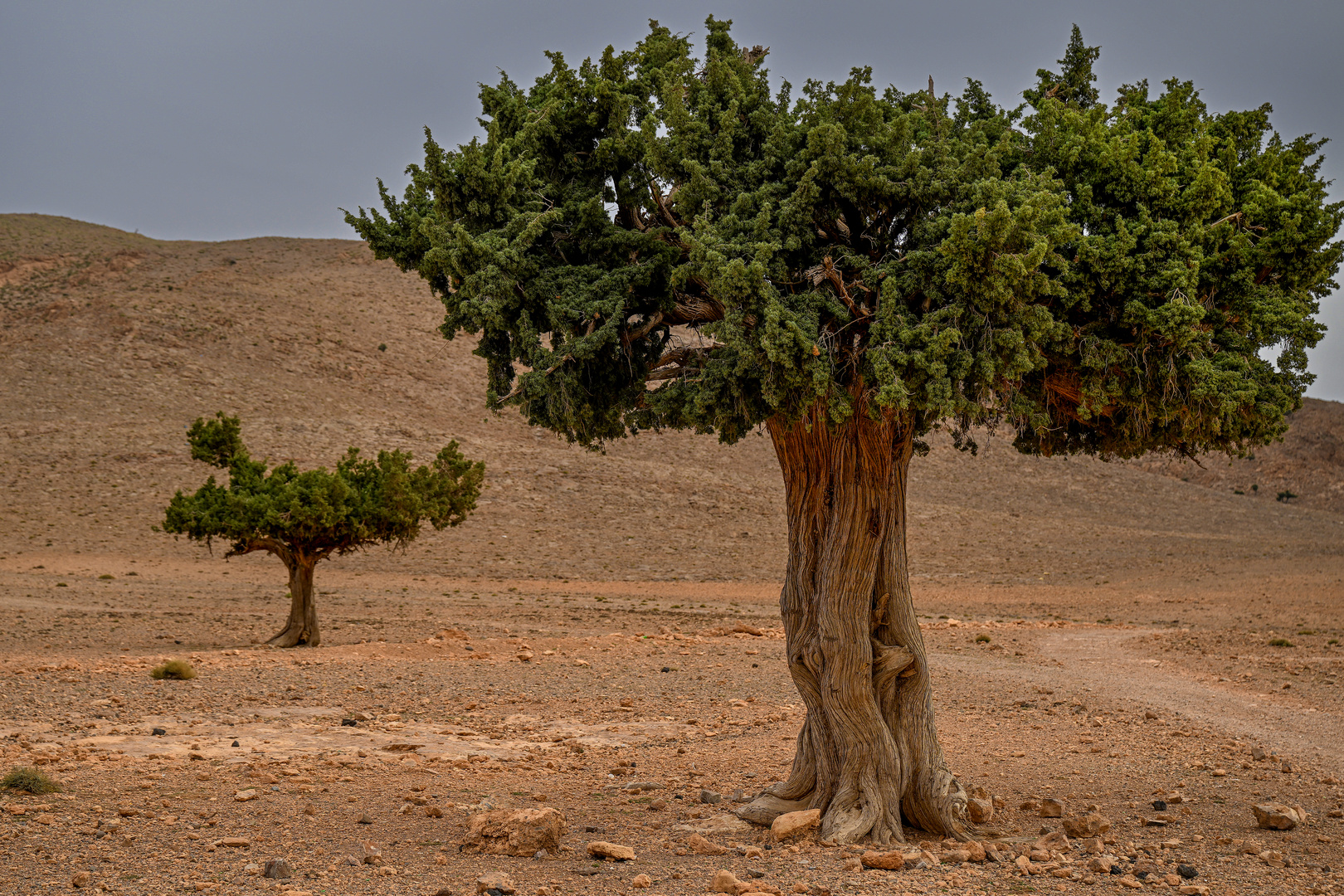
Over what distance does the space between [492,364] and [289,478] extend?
13579 millimetres

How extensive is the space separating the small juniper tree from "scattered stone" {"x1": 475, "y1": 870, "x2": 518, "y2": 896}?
44.6 feet

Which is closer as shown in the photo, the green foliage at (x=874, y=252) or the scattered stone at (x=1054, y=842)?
the green foliage at (x=874, y=252)

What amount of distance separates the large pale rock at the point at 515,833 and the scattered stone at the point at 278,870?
1.16 meters

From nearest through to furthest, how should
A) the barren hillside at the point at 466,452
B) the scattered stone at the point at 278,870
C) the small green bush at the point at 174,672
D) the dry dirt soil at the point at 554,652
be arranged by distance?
the scattered stone at the point at 278,870 → the dry dirt soil at the point at 554,652 → the small green bush at the point at 174,672 → the barren hillside at the point at 466,452

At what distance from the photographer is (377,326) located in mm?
68500

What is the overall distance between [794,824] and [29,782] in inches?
227

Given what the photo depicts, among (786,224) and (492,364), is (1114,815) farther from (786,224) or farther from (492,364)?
(492,364)

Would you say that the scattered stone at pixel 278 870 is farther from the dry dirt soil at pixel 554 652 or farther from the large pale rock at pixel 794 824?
the large pale rock at pixel 794 824

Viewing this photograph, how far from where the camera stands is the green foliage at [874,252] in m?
6.40

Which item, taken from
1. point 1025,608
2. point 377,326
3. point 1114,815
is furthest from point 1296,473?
point 1114,815

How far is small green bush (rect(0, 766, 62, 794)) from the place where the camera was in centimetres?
796

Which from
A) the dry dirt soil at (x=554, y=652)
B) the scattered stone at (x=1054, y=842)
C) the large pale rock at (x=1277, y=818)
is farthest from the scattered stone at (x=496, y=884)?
the large pale rock at (x=1277, y=818)

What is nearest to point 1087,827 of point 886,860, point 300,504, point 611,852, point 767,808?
point 886,860

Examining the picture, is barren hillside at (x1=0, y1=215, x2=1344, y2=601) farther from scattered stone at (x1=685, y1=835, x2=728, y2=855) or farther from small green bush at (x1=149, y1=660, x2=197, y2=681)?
scattered stone at (x1=685, y1=835, x2=728, y2=855)
